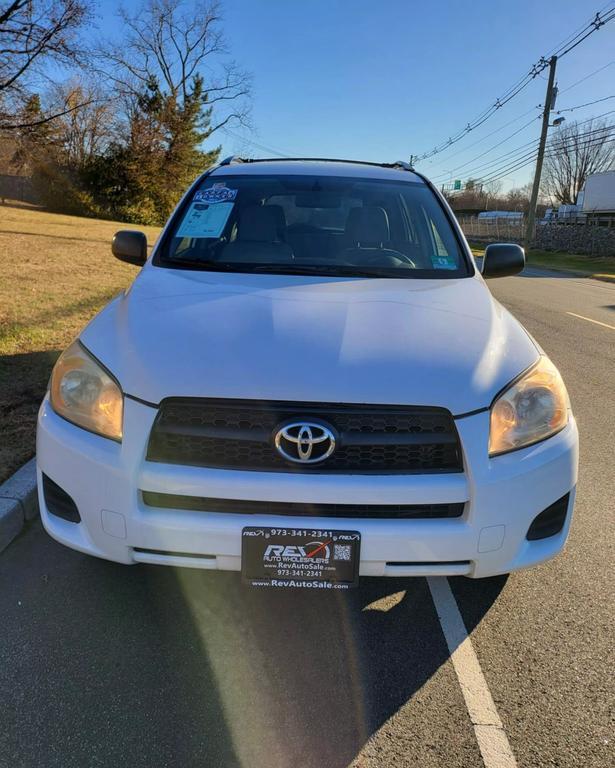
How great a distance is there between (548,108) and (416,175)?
31191mm

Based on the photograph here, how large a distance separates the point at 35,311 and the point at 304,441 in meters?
5.89

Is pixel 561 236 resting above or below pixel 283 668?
above

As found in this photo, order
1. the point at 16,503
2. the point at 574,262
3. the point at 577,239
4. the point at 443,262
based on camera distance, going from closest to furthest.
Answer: the point at 16,503 → the point at 443,262 → the point at 574,262 → the point at 577,239

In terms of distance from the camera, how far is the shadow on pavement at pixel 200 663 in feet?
6.19

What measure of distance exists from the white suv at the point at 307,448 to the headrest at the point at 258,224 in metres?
1.13

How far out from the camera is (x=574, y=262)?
30.5 m

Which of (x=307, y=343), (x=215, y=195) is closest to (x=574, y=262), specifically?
(x=215, y=195)

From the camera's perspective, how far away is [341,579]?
80.0 inches

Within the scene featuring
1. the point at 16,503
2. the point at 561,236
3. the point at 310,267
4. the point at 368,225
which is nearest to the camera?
the point at 16,503

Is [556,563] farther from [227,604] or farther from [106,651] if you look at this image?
[106,651]

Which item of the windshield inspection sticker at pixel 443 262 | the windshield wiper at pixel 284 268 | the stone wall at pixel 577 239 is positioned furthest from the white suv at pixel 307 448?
the stone wall at pixel 577 239

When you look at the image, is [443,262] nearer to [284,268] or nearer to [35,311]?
[284,268]

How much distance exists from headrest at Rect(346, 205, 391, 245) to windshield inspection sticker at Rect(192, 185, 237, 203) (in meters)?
0.72

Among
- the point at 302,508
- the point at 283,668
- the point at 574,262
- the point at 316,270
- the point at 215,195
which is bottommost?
the point at 574,262
